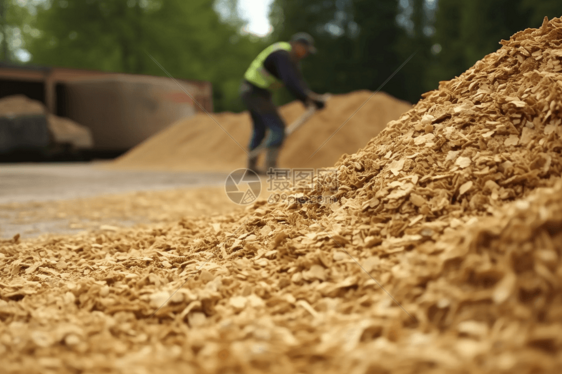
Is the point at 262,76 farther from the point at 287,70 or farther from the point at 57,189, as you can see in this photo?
the point at 57,189

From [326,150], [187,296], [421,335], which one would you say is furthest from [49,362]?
[326,150]

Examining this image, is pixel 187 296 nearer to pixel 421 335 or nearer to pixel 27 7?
pixel 421 335

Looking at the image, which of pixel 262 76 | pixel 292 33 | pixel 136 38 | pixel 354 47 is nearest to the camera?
pixel 262 76

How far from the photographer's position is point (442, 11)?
16031 mm

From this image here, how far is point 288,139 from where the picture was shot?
10.6 meters

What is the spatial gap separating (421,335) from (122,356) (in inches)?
40.3

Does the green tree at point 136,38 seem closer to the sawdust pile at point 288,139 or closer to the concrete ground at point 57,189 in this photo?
the sawdust pile at point 288,139

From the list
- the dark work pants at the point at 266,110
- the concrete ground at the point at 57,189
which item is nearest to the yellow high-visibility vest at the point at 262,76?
the dark work pants at the point at 266,110

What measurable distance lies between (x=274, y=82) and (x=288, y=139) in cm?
364

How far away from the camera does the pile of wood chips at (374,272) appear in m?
1.43

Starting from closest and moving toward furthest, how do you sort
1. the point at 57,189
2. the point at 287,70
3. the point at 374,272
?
the point at 374,272
the point at 287,70
the point at 57,189

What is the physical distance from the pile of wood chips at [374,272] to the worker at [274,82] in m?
3.77

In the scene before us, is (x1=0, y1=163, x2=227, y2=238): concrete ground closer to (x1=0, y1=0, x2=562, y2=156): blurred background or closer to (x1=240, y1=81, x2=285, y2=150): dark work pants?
(x1=240, y1=81, x2=285, y2=150): dark work pants

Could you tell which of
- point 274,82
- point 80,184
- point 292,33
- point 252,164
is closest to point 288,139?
point 252,164
